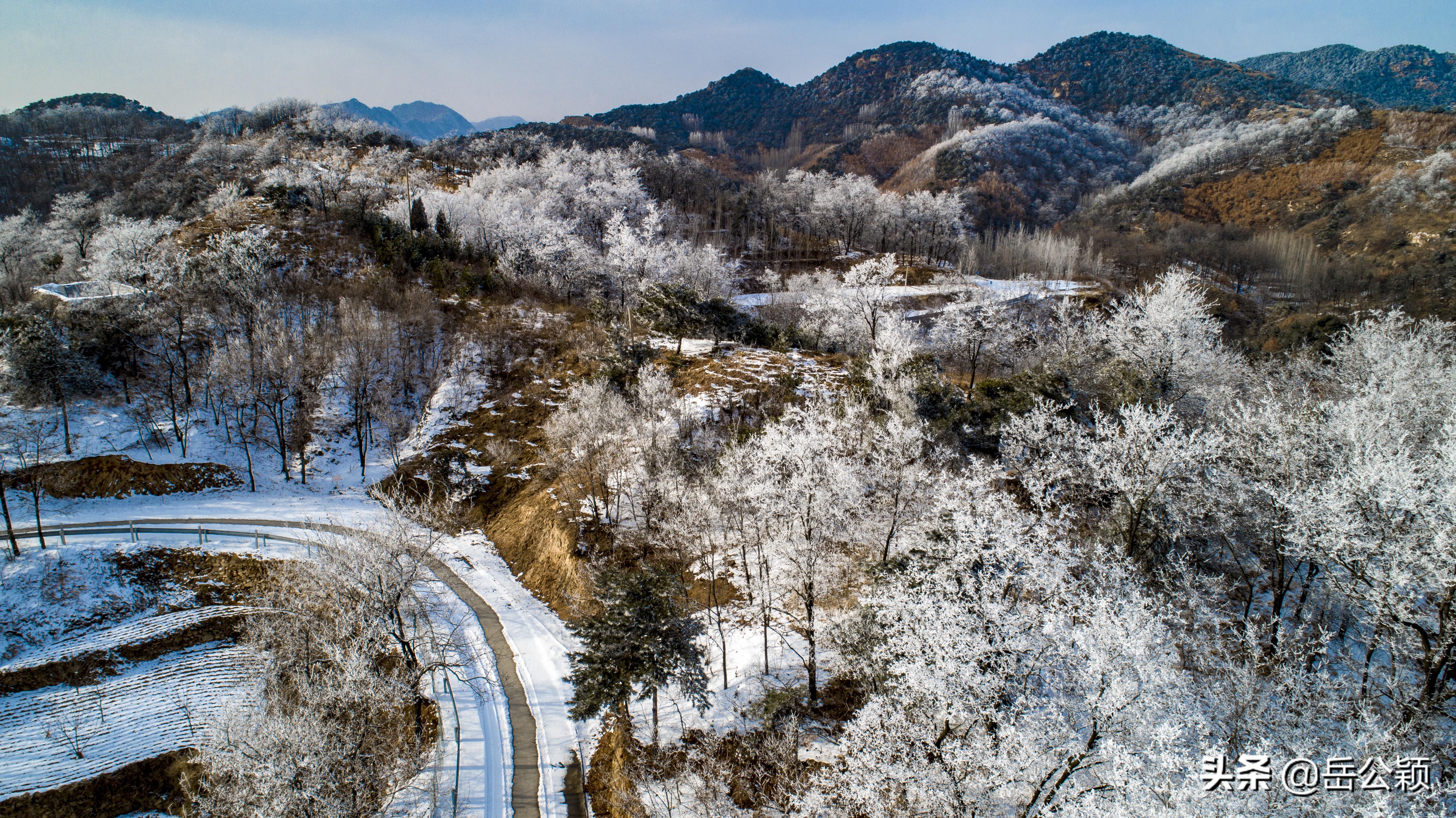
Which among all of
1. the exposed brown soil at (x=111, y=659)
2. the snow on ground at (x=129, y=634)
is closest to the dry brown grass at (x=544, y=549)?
the snow on ground at (x=129, y=634)

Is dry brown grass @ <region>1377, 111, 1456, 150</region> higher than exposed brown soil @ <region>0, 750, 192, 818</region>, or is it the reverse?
dry brown grass @ <region>1377, 111, 1456, 150</region>

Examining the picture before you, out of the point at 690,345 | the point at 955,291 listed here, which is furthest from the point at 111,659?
the point at 955,291

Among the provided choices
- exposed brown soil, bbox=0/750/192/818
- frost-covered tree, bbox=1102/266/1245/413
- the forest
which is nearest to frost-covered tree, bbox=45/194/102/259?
the forest

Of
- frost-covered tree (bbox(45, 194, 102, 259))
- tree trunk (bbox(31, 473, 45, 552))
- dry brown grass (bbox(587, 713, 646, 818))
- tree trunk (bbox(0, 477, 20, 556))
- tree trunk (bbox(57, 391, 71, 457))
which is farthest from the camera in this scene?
frost-covered tree (bbox(45, 194, 102, 259))

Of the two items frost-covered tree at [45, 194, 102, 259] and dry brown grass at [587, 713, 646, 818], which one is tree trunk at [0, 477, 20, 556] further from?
frost-covered tree at [45, 194, 102, 259]

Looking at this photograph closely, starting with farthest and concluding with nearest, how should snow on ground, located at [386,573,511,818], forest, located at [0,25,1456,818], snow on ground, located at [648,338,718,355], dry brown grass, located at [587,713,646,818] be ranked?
snow on ground, located at [648,338,718,355]
snow on ground, located at [386,573,511,818]
dry brown grass, located at [587,713,646,818]
forest, located at [0,25,1456,818]

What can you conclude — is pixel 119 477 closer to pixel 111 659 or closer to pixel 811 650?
pixel 111 659

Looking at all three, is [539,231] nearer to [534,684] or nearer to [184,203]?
[184,203]
